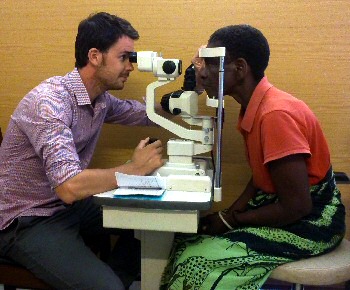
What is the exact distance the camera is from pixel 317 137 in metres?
1.26

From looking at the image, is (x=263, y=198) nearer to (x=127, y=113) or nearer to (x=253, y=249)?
(x=253, y=249)

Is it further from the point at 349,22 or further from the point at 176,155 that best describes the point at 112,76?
the point at 349,22

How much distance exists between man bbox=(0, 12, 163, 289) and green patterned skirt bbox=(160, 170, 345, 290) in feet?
0.82

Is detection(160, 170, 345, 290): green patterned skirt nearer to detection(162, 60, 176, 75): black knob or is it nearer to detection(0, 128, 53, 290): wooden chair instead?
detection(0, 128, 53, 290): wooden chair

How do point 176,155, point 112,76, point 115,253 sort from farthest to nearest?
point 115,253 < point 112,76 < point 176,155

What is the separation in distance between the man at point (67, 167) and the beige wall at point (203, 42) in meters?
0.28

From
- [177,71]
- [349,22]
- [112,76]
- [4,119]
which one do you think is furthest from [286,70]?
[4,119]

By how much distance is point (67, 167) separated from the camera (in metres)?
1.21

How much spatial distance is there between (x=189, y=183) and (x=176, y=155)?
0.15m

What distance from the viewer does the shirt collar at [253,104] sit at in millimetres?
1292

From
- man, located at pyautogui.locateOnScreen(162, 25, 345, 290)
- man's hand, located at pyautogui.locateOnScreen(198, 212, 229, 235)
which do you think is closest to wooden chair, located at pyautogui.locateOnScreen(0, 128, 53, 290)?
man, located at pyautogui.locateOnScreen(162, 25, 345, 290)

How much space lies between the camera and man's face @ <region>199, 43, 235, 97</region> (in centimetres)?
131

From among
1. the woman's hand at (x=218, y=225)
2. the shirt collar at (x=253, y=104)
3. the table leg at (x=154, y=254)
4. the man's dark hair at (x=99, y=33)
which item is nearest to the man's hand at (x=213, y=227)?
the woman's hand at (x=218, y=225)

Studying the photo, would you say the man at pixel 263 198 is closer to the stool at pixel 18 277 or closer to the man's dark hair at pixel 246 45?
the man's dark hair at pixel 246 45
